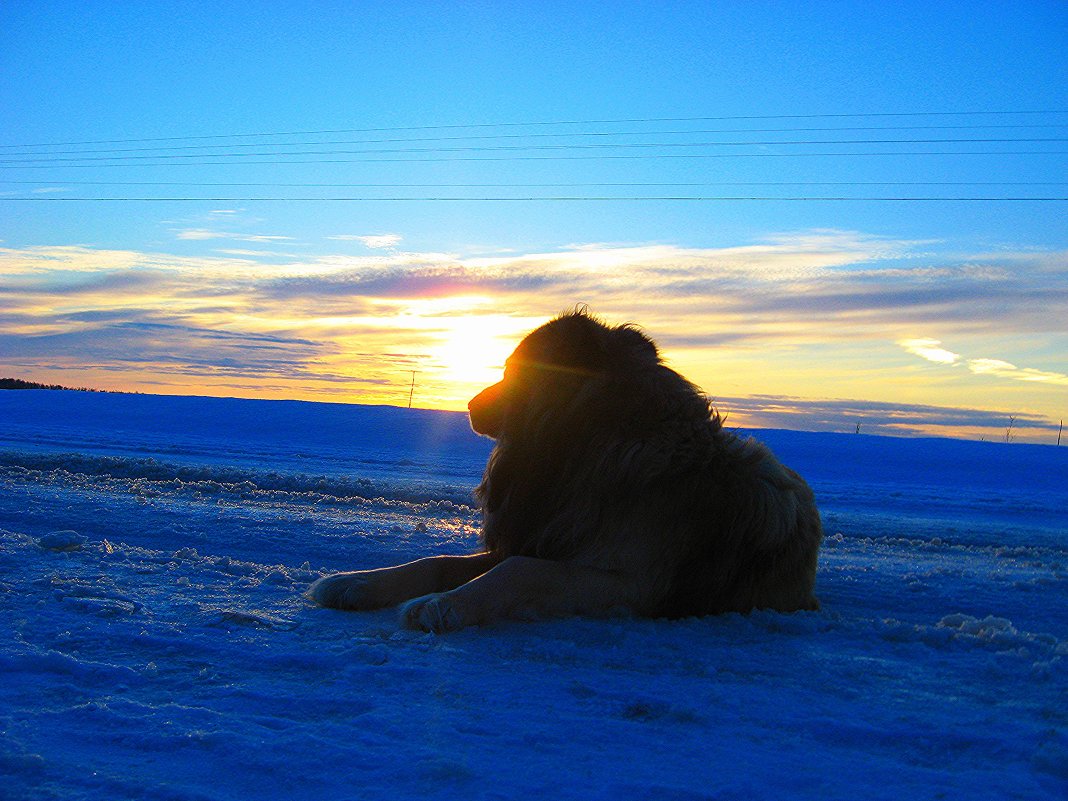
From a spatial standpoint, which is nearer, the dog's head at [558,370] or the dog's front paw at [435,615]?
the dog's front paw at [435,615]

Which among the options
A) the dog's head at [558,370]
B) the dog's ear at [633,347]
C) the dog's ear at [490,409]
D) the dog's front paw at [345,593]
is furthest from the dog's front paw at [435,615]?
the dog's ear at [633,347]

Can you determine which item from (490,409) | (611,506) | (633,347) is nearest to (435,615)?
(611,506)

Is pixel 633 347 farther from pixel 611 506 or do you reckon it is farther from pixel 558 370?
pixel 611 506

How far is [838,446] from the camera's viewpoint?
24.3 metres

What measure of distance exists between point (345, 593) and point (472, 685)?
131cm

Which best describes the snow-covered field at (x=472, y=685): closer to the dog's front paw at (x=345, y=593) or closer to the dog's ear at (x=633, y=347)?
the dog's front paw at (x=345, y=593)

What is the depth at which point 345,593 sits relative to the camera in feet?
12.0

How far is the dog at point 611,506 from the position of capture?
11.7ft

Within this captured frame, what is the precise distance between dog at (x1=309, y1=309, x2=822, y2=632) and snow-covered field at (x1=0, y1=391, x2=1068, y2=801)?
16cm

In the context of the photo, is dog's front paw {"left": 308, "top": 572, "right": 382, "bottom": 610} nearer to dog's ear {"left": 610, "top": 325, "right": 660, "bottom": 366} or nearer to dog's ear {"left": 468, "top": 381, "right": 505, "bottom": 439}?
dog's ear {"left": 468, "top": 381, "right": 505, "bottom": 439}

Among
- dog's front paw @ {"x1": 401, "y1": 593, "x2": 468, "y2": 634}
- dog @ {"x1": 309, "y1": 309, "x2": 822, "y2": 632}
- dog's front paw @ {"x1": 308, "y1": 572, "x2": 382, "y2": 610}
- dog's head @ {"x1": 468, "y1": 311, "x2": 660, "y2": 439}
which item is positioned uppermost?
dog's head @ {"x1": 468, "y1": 311, "x2": 660, "y2": 439}

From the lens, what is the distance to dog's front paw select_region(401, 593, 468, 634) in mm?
3156

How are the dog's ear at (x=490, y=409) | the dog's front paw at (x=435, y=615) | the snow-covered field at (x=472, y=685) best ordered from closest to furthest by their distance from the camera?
1. the snow-covered field at (x=472, y=685)
2. the dog's front paw at (x=435, y=615)
3. the dog's ear at (x=490, y=409)

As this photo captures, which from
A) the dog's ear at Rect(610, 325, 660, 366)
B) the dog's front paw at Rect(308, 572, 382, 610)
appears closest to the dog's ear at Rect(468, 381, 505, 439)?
the dog's ear at Rect(610, 325, 660, 366)
